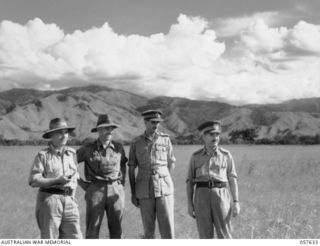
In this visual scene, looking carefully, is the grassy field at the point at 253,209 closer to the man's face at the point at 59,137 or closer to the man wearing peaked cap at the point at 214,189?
the man wearing peaked cap at the point at 214,189

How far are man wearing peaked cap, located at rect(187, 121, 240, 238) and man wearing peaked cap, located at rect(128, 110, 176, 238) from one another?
557 mm

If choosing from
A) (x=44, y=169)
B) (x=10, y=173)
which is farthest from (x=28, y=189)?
(x=44, y=169)

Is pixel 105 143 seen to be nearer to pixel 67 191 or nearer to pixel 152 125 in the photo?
pixel 152 125

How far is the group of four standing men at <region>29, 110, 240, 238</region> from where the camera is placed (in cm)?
505

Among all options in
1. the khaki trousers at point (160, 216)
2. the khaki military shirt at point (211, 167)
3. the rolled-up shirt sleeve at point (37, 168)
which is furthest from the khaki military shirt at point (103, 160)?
the khaki military shirt at point (211, 167)

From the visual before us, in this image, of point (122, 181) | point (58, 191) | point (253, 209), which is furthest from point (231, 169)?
point (253, 209)

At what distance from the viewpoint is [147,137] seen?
6.09 meters

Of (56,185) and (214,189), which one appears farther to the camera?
(214,189)

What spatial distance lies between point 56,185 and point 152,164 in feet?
5.05

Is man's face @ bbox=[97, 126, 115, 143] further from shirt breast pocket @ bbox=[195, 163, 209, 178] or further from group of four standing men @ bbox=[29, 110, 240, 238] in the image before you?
shirt breast pocket @ bbox=[195, 163, 209, 178]

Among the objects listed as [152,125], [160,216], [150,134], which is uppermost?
[152,125]

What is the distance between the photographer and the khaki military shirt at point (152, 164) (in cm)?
588

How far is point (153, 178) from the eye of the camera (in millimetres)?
5902

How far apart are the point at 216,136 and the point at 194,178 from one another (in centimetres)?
69
